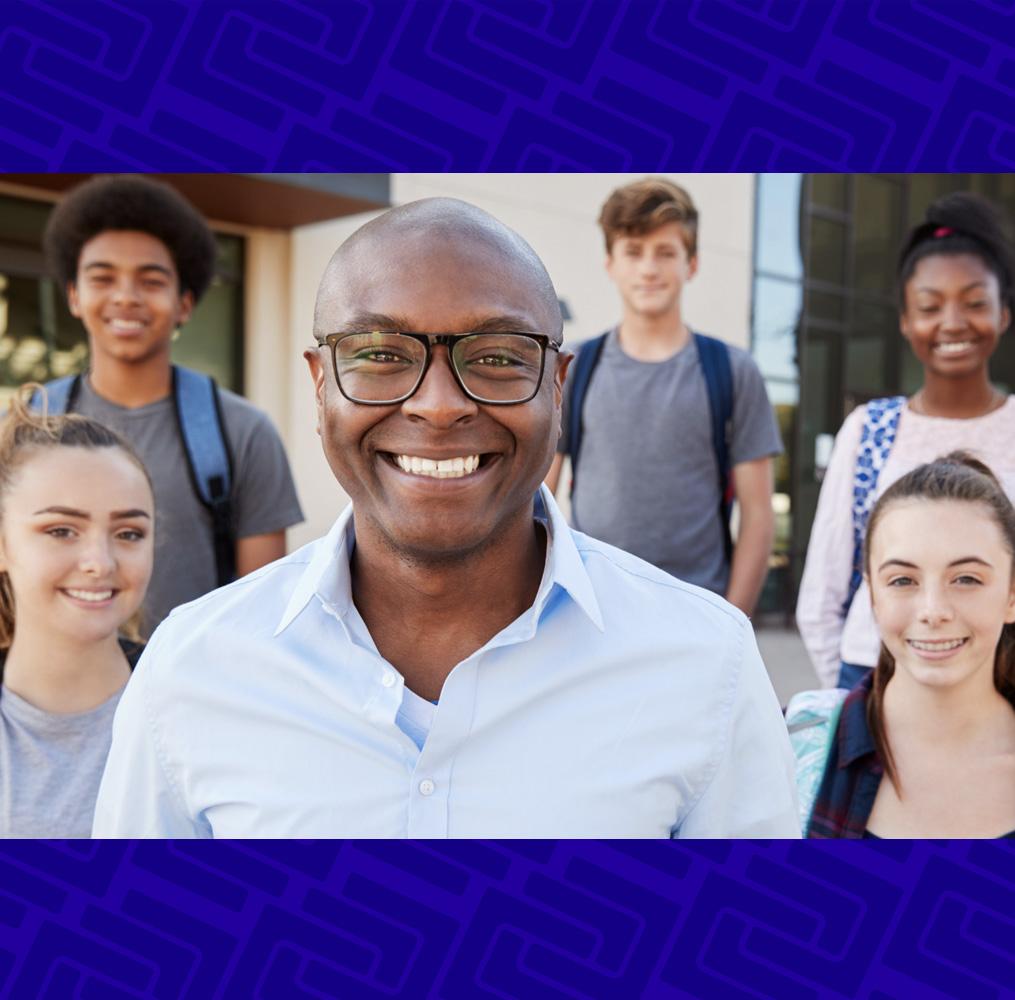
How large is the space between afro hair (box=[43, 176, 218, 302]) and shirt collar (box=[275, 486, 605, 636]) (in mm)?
1765

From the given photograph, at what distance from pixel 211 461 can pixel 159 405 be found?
24 centimetres

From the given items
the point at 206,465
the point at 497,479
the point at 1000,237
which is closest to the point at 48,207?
the point at 206,465

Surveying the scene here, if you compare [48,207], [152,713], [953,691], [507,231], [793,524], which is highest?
[793,524]

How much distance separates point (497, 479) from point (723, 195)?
8.82m

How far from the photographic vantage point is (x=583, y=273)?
346 inches

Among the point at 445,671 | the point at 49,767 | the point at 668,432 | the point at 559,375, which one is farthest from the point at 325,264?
the point at 445,671

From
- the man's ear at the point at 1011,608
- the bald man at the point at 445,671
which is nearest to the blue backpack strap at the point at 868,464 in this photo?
the man's ear at the point at 1011,608

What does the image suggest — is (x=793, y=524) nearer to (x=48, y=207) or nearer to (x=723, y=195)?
(x=723, y=195)

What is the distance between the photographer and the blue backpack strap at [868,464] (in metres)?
2.87

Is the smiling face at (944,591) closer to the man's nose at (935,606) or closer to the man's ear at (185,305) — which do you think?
the man's nose at (935,606)

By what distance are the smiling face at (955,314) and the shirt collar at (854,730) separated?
99 centimetres

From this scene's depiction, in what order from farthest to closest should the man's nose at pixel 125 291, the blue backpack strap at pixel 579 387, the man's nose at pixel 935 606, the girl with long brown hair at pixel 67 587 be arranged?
the blue backpack strap at pixel 579 387 < the man's nose at pixel 125 291 < the girl with long brown hair at pixel 67 587 < the man's nose at pixel 935 606

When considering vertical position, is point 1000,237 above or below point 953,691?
above

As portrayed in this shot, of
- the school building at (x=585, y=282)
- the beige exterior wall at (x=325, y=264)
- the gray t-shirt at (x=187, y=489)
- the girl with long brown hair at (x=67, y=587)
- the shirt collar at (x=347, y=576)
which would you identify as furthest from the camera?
the beige exterior wall at (x=325, y=264)
